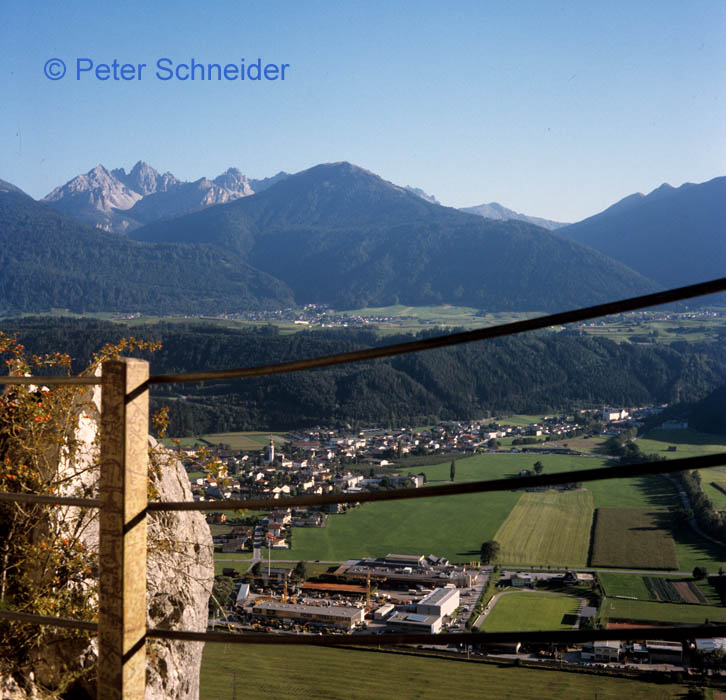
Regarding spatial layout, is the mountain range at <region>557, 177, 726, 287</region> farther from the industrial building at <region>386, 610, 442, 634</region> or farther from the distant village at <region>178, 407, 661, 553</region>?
the industrial building at <region>386, 610, 442, 634</region>

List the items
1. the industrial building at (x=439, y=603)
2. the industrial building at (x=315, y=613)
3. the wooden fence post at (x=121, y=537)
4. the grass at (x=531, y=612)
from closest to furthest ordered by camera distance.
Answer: the wooden fence post at (x=121, y=537) → the industrial building at (x=315, y=613) → the industrial building at (x=439, y=603) → the grass at (x=531, y=612)

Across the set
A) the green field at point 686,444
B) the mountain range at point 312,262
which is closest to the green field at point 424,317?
the mountain range at point 312,262

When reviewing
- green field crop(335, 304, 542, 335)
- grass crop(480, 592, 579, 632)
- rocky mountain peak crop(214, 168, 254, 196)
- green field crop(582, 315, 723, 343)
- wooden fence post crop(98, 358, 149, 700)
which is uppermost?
rocky mountain peak crop(214, 168, 254, 196)

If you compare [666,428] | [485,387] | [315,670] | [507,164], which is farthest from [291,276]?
[315,670]

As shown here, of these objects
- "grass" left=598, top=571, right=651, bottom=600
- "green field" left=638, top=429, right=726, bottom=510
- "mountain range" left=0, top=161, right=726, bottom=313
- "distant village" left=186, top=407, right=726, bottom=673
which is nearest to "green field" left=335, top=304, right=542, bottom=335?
"mountain range" left=0, top=161, right=726, bottom=313

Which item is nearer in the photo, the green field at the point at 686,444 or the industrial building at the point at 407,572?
the industrial building at the point at 407,572

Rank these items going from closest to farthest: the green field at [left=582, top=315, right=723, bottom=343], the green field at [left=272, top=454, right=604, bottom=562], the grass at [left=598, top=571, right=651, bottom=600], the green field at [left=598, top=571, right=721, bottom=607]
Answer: the green field at [left=598, top=571, right=721, bottom=607] → the grass at [left=598, top=571, right=651, bottom=600] → the green field at [left=272, top=454, right=604, bottom=562] → the green field at [left=582, top=315, right=723, bottom=343]

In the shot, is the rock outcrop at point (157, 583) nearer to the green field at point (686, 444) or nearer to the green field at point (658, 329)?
the green field at point (686, 444)
